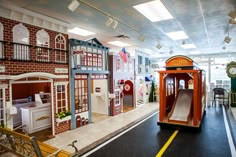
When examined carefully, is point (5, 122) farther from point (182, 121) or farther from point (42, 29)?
point (182, 121)

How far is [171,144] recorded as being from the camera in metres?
5.04

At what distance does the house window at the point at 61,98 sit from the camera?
6086 mm

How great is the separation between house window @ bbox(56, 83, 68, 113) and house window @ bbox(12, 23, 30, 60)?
5.04 ft

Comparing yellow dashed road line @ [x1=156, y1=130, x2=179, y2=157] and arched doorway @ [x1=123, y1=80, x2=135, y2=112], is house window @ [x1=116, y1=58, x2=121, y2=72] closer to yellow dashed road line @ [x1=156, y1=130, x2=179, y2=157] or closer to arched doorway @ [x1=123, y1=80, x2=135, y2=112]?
arched doorway @ [x1=123, y1=80, x2=135, y2=112]

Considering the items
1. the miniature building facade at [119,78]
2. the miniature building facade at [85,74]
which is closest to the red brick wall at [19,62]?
the miniature building facade at [85,74]

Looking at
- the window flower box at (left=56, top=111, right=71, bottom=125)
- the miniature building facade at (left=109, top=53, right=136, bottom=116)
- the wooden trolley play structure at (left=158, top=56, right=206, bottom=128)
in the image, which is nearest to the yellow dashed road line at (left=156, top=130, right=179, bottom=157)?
the wooden trolley play structure at (left=158, top=56, right=206, bottom=128)

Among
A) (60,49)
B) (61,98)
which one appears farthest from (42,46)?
(61,98)

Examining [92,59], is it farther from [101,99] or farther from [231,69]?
[231,69]

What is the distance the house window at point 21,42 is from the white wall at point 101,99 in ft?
14.4

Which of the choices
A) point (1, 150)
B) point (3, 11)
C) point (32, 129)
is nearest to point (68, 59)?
point (3, 11)

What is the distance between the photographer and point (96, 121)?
7.62m

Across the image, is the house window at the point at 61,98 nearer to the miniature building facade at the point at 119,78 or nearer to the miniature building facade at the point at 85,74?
the miniature building facade at the point at 85,74

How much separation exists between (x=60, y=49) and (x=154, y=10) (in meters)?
3.50

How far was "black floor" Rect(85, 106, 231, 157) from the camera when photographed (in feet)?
14.5
